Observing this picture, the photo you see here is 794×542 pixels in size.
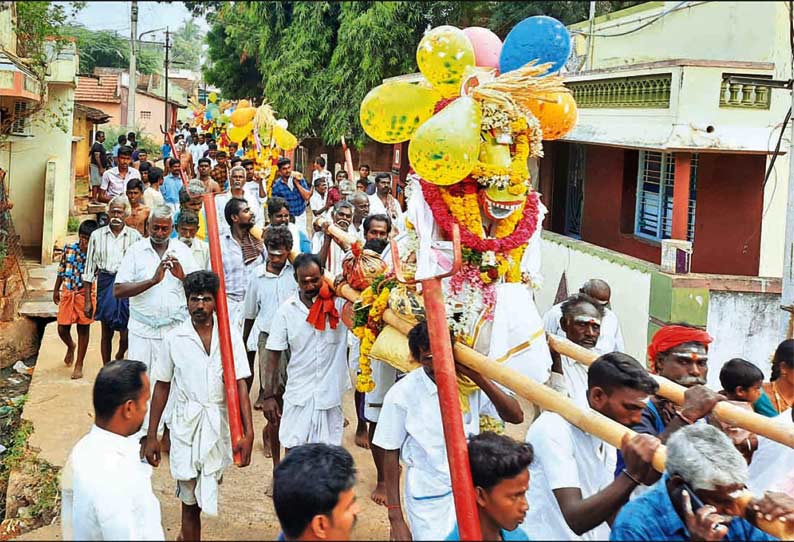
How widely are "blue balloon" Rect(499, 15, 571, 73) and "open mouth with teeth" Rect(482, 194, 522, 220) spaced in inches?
32.7

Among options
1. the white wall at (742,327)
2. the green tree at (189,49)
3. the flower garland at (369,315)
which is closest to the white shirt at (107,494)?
the flower garland at (369,315)

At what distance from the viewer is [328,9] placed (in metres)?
22.3

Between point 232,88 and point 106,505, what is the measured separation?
25.3 metres

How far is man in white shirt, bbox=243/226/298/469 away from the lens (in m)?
6.58

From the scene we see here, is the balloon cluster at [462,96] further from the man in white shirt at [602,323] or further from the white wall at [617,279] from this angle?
the white wall at [617,279]

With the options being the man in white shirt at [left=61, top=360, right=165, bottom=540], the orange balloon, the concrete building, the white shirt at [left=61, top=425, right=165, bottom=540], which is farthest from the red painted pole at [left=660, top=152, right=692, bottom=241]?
the white shirt at [left=61, top=425, right=165, bottom=540]

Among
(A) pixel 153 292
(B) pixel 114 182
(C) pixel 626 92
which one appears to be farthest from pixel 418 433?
(B) pixel 114 182

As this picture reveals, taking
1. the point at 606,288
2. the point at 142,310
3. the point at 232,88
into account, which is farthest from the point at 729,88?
the point at 232,88

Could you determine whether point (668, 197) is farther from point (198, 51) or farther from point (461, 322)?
point (198, 51)

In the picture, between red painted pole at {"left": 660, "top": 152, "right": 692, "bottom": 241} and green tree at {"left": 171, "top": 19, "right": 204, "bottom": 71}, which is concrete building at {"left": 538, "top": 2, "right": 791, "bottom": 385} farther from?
green tree at {"left": 171, "top": 19, "right": 204, "bottom": 71}

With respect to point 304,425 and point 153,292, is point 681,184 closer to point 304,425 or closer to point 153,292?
point 304,425

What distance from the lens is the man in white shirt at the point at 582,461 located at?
3.18 meters

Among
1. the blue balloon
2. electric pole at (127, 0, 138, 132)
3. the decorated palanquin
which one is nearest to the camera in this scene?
the decorated palanquin

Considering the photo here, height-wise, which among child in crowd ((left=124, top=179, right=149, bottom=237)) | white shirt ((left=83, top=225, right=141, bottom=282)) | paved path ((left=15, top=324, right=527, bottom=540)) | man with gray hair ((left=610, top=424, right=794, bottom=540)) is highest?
child in crowd ((left=124, top=179, right=149, bottom=237))
